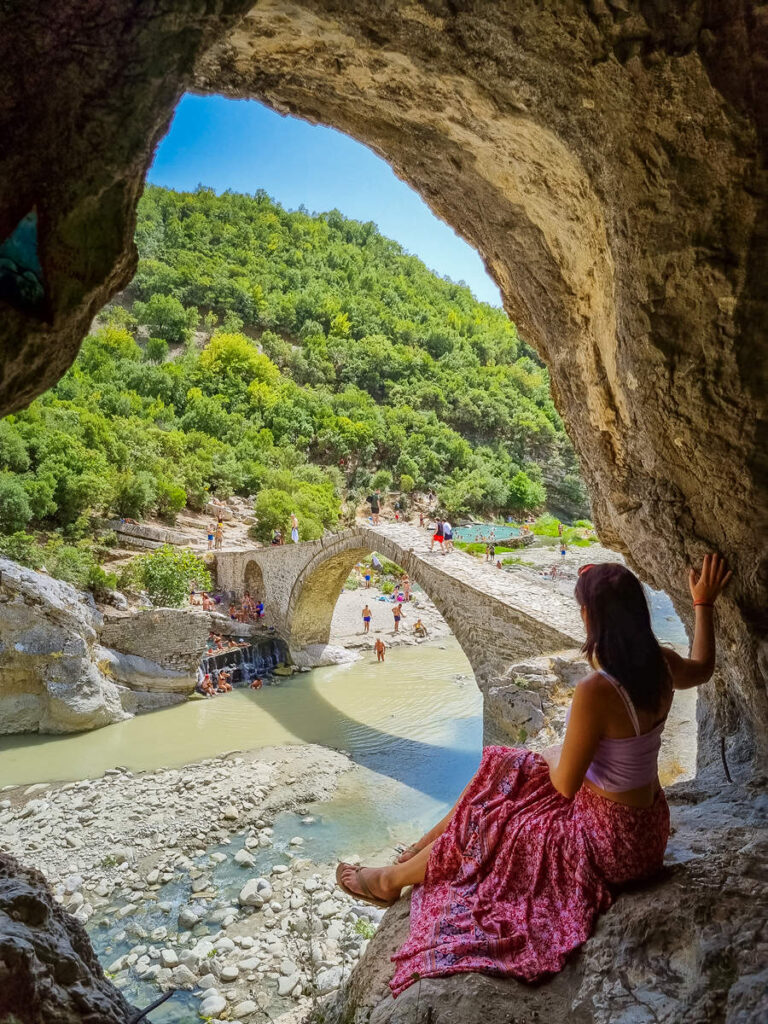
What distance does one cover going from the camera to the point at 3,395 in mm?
1628

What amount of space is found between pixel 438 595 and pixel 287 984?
625cm

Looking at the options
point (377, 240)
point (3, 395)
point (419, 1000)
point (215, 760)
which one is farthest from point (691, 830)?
point (377, 240)

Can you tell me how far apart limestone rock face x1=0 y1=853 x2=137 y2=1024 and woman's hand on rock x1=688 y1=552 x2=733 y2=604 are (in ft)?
8.86

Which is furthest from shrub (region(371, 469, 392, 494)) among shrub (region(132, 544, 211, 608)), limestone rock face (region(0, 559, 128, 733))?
limestone rock face (region(0, 559, 128, 733))

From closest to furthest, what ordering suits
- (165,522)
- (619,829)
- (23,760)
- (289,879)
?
(619,829)
(289,879)
(23,760)
(165,522)

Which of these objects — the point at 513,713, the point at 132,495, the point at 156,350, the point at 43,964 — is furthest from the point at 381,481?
the point at 43,964

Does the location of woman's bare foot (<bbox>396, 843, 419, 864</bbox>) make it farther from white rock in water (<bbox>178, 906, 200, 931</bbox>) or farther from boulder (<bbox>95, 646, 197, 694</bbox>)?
boulder (<bbox>95, 646, 197, 694</bbox>)

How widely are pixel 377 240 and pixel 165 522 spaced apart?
169 ft

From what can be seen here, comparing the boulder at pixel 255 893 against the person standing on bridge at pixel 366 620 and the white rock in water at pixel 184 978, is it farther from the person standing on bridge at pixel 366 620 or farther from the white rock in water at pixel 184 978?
the person standing on bridge at pixel 366 620

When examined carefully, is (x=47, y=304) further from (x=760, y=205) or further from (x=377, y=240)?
(x=377, y=240)

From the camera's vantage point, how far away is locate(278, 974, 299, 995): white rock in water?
4.71m

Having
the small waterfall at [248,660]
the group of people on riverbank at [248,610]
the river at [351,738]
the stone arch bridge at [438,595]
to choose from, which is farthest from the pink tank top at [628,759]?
the group of people on riverbank at [248,610]

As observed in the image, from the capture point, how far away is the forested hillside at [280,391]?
2155 centimetres

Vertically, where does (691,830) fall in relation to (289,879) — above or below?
above
